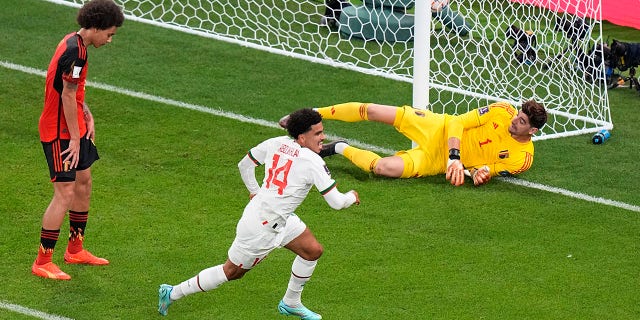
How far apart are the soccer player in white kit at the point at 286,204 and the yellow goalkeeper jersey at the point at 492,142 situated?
3.09 m

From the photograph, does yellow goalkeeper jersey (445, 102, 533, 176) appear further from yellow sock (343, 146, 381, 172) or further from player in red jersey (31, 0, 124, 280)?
player in red jersey (31, 0, 124, 280)

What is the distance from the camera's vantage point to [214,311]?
7223 mm

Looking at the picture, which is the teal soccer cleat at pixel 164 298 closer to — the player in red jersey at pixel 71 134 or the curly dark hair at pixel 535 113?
the player in red jersey at pixel 71 134

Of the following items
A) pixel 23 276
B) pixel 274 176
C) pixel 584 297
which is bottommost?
pixel 23 276

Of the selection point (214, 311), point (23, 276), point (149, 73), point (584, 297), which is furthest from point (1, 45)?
point (584, 297)

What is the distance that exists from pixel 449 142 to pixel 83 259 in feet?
11.0

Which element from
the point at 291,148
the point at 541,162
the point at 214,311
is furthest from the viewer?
the point at 541,162

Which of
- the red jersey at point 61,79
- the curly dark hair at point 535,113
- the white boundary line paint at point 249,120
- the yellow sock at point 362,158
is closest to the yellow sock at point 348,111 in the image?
the yellow sock at point 362,158

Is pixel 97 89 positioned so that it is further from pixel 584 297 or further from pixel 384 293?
pixel 584 297

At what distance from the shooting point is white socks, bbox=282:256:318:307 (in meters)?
6.96

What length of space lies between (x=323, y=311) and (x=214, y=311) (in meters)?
0.70

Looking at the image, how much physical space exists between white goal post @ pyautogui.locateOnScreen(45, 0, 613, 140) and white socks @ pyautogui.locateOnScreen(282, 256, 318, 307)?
4282mm

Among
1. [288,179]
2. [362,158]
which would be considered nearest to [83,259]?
[288,179]

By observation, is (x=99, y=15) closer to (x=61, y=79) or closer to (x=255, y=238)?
(x=61, y=79)
